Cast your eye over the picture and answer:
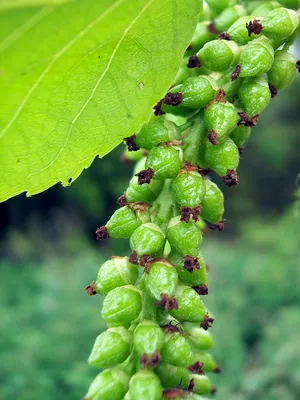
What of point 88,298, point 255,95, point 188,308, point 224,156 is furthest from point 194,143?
point 88,298

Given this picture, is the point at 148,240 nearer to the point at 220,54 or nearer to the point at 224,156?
the point at 224,156

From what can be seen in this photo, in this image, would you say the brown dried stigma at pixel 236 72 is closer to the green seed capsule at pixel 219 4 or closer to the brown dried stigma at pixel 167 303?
the green seed capsule at pixel 219 4

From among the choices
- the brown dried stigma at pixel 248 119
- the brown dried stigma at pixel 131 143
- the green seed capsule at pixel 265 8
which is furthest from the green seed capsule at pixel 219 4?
the brown dried stigma at pixel 131 143

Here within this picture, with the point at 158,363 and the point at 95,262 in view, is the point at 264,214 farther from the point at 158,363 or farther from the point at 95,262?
the point at 158,363

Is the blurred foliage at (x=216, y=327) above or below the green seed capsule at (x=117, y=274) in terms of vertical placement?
above

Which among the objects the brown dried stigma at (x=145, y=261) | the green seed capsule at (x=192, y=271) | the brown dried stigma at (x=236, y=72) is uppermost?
the brown dried stigma at (x=236, y=72)

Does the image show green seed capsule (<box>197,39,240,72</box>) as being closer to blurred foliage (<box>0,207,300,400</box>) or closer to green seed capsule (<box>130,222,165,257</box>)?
green seed capsule (<box>130,222,165,257</box>)

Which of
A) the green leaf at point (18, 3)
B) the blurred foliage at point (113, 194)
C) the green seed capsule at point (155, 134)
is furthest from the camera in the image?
the blurred foliage at point (113, 194)

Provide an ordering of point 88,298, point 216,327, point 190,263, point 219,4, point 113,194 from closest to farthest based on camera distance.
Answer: point 190,263, point 219,4, point 216,327, point 88,298, point 113,194
